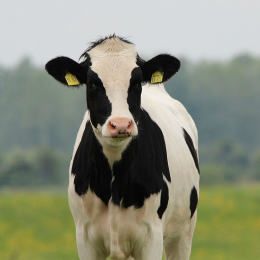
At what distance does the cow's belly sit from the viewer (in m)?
11.2

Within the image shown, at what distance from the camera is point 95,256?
37.6ft

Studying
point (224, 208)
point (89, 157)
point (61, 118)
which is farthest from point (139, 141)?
point (61, 118)

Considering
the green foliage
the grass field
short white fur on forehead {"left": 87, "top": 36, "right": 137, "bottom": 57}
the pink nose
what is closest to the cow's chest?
the pink nose

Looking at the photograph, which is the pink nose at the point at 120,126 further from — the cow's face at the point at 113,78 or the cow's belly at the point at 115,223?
the cow's belly at the point at 115,223

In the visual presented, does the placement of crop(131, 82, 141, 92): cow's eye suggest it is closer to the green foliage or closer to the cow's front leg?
the cow's front leg

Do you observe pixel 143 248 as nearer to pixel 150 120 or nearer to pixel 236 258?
pixel 150 120

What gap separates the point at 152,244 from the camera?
11328 millimetres

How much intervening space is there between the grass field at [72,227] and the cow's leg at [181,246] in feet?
43.7

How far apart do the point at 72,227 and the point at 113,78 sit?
27707 millimetres

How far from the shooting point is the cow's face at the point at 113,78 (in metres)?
10.4

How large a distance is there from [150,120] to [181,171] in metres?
0.86

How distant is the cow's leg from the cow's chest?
1.95 meters

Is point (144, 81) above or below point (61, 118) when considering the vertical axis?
above

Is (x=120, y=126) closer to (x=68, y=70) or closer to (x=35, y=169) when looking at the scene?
(x=68, y=70)
